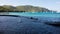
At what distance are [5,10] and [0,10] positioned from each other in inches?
199

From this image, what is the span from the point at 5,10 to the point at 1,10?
3.99 meters

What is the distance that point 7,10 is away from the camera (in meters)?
85.9

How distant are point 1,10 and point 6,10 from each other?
4.04 metres

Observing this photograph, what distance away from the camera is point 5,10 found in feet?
284

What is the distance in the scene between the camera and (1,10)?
272 ft

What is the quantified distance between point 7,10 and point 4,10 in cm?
225

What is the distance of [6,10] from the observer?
86.2 metres

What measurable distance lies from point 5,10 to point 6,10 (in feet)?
2.59

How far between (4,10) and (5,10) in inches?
29.7

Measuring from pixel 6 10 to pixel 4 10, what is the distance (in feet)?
5.06

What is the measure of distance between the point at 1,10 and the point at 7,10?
4.30 m
